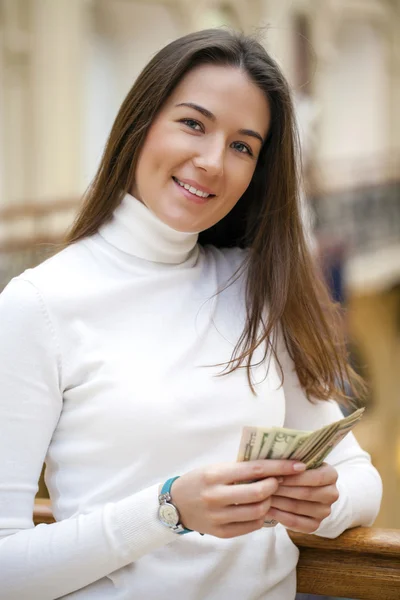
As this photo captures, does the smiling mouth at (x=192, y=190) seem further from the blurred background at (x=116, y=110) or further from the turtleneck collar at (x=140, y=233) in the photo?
the blurred background at (x=116, y=110)

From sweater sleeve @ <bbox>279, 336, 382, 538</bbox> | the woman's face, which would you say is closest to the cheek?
the woman's face

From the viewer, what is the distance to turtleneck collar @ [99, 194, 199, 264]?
6.46 feet

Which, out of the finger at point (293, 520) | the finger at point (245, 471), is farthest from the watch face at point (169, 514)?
the finger at point (293, 520)

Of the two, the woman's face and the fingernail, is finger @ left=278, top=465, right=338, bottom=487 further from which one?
the woman's face

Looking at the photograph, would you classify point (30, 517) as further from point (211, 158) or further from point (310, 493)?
point (211, 158)

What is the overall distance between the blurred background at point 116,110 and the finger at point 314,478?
6499 mm

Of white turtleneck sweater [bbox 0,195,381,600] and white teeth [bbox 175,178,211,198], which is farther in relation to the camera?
white teeth [bbox 175,178,211,198]

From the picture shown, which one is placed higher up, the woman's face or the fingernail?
the woman's face

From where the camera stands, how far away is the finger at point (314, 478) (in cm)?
167

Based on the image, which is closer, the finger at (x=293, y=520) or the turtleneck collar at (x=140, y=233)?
the finger at (x=293, y=520)

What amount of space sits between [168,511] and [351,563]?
593mm

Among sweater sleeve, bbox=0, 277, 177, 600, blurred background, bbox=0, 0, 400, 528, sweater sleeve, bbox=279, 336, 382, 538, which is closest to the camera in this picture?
sweater sleeve, bbox=0, 277, 177, 600

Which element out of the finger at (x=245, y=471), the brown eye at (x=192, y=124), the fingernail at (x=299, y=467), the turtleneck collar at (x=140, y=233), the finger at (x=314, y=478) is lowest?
the finger at (x=314, y=478)

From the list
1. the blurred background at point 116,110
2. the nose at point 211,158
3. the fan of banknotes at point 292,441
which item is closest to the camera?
the fan of banknotes at point 292,441
